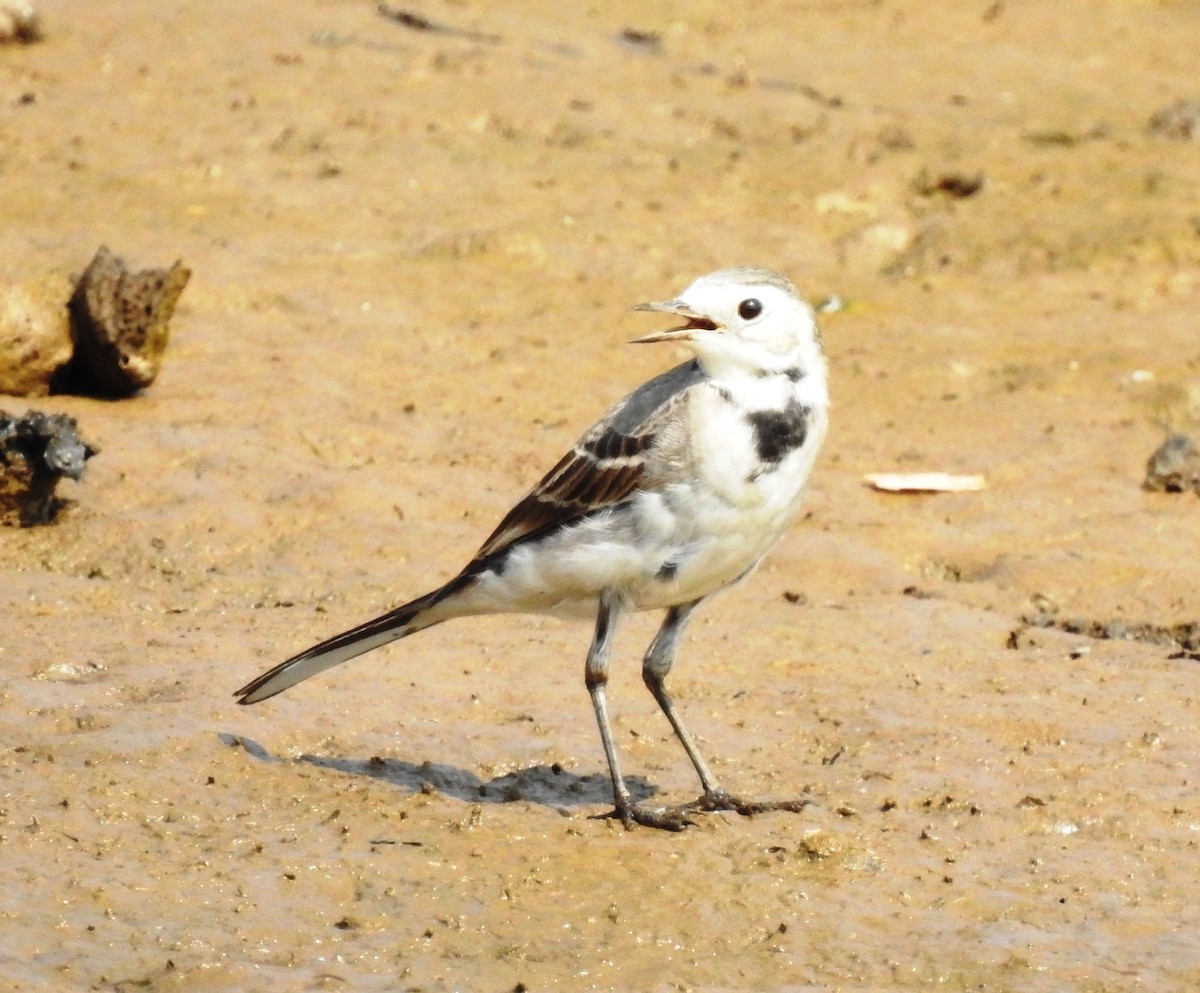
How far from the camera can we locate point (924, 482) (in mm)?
9211

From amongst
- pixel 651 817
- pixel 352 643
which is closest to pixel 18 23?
pixel 352 643

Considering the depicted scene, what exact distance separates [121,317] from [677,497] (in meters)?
3.86

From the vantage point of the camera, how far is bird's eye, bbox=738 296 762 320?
6.03 m

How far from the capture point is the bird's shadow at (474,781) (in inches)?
245

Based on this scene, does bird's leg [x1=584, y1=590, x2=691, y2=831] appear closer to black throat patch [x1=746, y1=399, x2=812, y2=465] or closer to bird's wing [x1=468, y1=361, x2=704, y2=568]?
bird's wing [x1=468, y1=361, x2=704, y2=568]

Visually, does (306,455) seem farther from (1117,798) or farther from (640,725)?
(1117,798)

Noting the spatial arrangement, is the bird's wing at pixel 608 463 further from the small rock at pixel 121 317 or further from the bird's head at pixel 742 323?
the small rock at pixel 121 317

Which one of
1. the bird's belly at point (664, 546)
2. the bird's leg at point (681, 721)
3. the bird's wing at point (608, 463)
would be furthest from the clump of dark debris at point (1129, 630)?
the bird's wing at point (608, 463)

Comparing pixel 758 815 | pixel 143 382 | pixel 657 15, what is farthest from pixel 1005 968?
pixel 657 15

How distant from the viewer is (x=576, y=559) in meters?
6.12

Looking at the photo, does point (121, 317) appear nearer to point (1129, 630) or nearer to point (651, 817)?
point (651, 817)

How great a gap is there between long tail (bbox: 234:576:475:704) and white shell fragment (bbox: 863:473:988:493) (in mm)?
3305

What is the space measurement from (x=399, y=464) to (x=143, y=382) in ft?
4.08

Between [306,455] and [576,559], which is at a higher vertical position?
[576,559]
